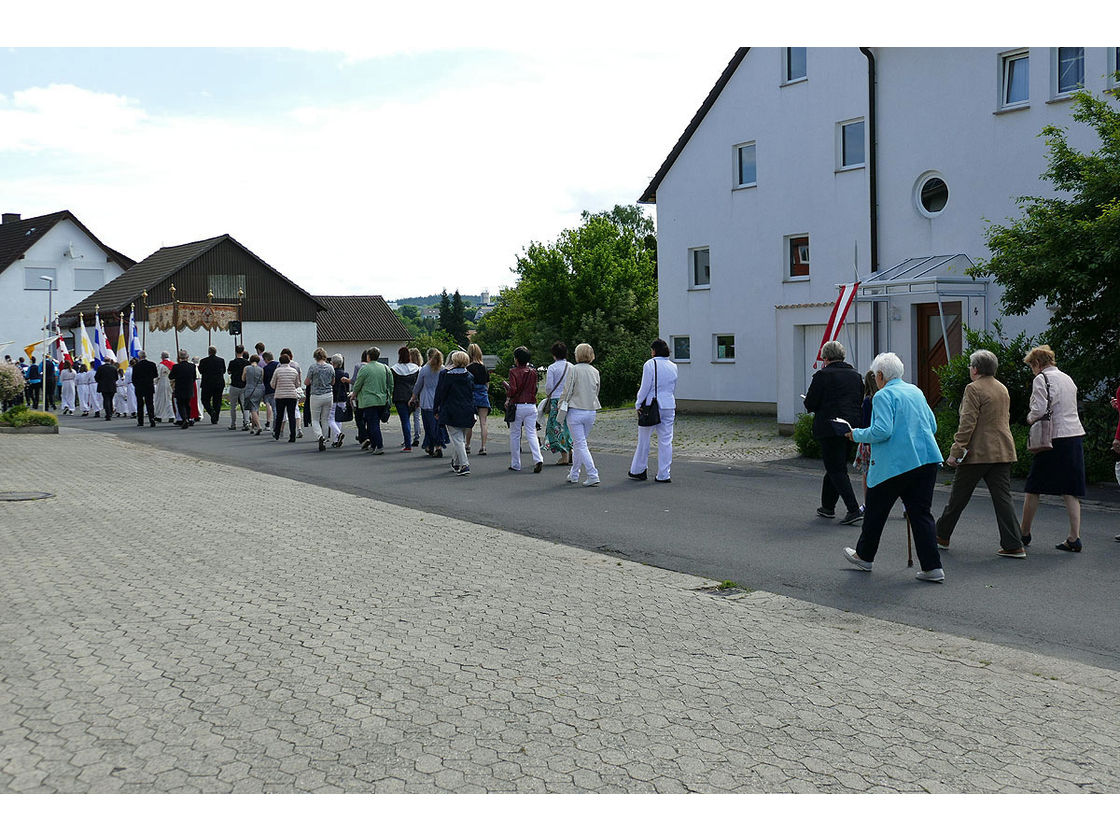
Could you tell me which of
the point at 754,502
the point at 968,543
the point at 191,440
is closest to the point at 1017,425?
the point at 754,502

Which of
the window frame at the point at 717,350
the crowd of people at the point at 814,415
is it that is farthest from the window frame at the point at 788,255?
the crowd of people at the point at 814,415

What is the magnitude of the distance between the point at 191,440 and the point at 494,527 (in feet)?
44.5

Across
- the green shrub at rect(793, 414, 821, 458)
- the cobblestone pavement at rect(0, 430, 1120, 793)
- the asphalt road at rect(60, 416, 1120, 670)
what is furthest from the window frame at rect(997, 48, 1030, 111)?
the cobblestone pavement at rect(0, 430, 1120, 793)

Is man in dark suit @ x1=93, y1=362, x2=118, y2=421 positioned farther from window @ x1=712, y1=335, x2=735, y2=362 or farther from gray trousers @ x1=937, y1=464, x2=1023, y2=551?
gray trousers @ x1=937, y1=464, x2=1023, y2=551

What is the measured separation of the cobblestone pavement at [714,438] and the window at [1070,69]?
8.46 metres

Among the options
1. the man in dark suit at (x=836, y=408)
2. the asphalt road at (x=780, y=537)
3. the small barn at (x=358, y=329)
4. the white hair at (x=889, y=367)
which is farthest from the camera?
the small barn at (x=358, y=329)

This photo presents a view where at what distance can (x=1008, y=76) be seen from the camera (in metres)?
21.1

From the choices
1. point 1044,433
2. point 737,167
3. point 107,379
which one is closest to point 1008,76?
point 737,167

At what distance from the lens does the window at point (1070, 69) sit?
19.8 metres

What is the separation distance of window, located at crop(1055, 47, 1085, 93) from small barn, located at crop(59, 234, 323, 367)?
43712mm

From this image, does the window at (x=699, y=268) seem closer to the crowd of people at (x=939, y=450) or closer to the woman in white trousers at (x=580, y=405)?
the woman in white trousers at (x=580, y=405)

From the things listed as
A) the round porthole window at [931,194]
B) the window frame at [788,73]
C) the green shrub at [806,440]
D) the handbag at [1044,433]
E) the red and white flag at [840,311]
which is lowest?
the green shrub at [806,440]

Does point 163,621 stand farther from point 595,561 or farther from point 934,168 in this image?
point 934,168

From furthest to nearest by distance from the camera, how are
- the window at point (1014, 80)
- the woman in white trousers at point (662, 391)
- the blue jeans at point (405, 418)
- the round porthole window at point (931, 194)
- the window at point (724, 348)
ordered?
the window at point (724, 348) → the round porthole window at point (931, 194) → the window at point (1014, 80) → the blue jeans at point (405, 418) → the woman in white trousers at point (662, 391)
